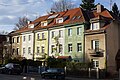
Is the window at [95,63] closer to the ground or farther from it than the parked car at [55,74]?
farther from it

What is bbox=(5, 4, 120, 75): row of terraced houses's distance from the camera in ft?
158

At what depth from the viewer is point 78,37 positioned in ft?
171

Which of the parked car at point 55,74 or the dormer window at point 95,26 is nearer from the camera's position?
the parked car at point 55,74

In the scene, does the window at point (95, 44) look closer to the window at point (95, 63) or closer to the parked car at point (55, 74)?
the window at point (95, 63)

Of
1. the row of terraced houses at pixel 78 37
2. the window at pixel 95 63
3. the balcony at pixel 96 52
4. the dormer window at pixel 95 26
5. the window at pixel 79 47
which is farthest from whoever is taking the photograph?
the window at pixel 79 47

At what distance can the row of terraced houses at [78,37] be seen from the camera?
48.2m

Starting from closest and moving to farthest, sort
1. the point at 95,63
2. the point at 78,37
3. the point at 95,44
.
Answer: the point at 95,63 → the point at 95,44 → the point at 78,37

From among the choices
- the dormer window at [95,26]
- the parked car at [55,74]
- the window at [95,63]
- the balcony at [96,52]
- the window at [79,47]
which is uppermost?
the dormer window at [95,26]

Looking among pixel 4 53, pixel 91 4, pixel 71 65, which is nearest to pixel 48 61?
pixel 71 65

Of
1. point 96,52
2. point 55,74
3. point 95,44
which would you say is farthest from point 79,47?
point 55,74

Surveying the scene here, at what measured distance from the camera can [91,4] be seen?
3157 inches

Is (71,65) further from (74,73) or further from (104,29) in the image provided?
(104,29)

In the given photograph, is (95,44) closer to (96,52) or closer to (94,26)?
(96,52)

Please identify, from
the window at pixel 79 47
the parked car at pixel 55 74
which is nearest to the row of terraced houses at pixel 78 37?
the window at pixel 79 47
